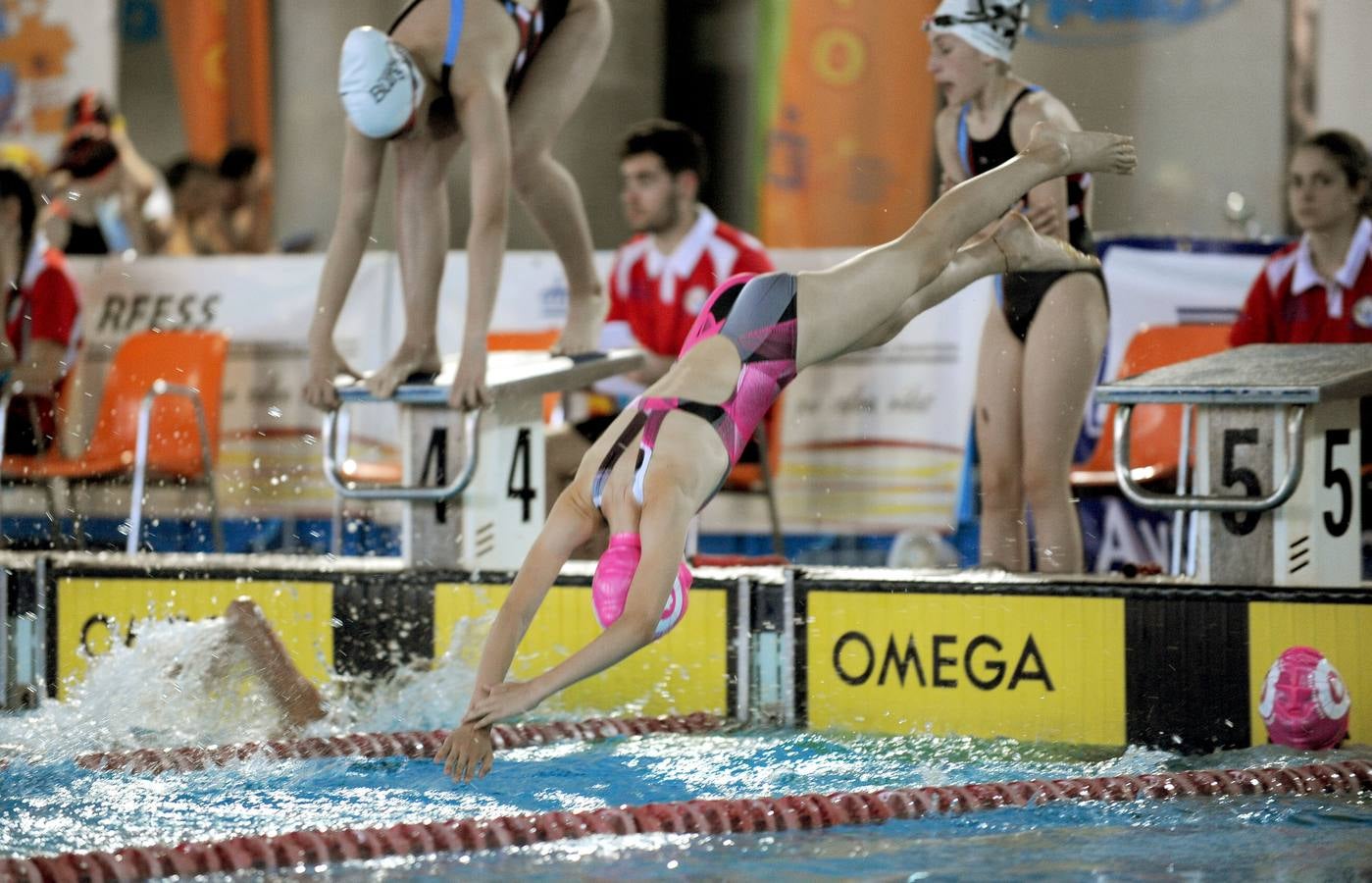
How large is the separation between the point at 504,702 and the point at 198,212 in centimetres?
511

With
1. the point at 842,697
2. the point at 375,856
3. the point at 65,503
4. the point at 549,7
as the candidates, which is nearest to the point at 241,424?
the point at 65,503

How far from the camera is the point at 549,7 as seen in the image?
516 centimetres

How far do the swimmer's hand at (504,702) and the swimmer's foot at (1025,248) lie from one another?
1.72m

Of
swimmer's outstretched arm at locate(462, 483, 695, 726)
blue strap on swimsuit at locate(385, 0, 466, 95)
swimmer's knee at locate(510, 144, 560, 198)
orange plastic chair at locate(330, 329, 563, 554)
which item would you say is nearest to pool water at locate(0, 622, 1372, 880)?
swimmer's outstretched arm at locate(462, 483, 695, 726)

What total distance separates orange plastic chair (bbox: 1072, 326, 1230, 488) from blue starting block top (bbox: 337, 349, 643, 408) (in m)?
1.46

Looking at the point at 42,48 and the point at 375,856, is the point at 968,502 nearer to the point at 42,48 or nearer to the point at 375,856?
the point at 375,856

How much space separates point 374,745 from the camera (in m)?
4.23

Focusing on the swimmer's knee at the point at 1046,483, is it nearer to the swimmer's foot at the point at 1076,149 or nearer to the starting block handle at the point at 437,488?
the swimmer's foot at the point at 1076,149

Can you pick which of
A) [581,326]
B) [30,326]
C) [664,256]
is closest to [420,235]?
[581,326]

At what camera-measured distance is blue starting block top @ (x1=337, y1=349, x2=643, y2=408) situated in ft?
16.1

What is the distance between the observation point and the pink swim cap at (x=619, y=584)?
10.9 ft

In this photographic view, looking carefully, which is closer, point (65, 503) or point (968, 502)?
point (968, 502)

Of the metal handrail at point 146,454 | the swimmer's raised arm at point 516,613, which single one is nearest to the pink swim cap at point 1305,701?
the swimmer's raised arm at point 516,613

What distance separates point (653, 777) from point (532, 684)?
3.19 feet
